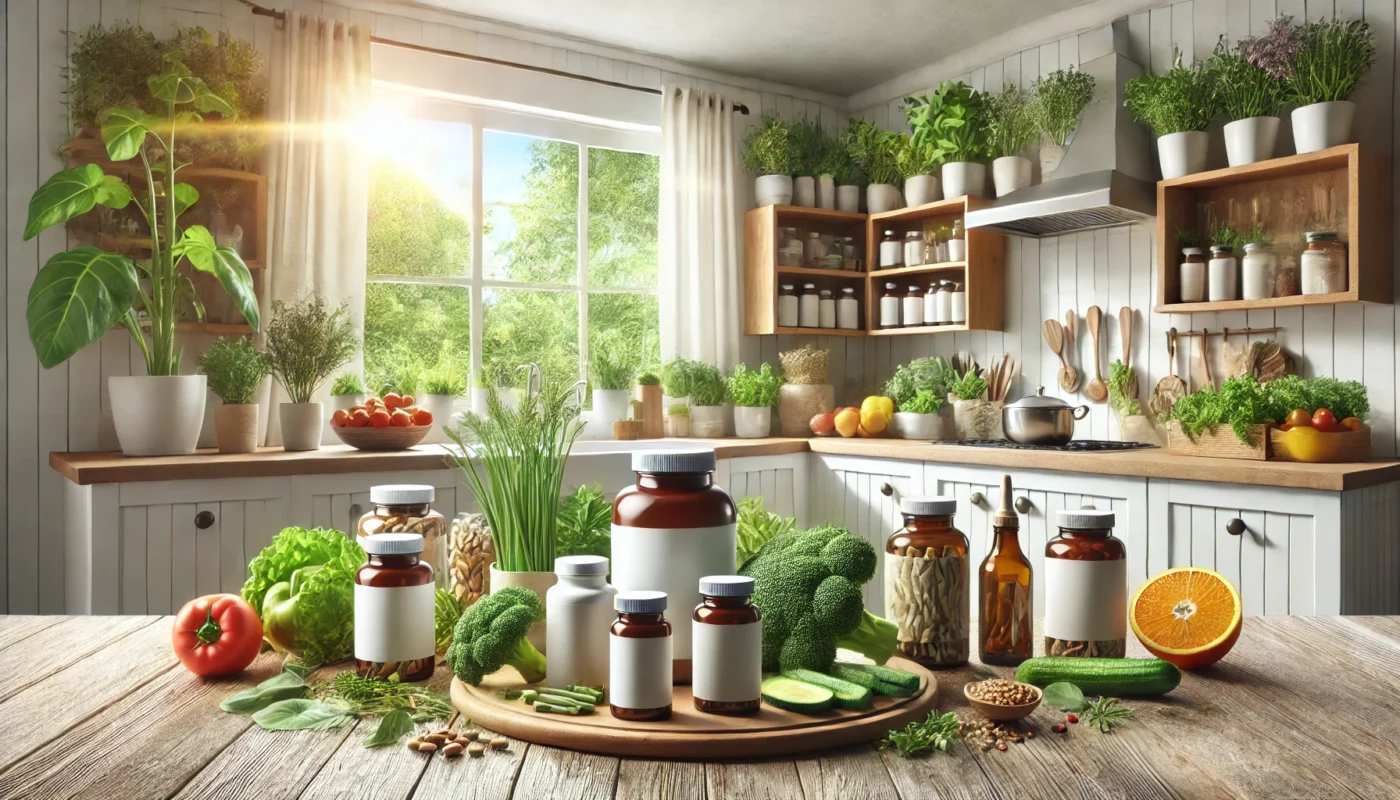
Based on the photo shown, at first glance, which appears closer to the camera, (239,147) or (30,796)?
(30,796)

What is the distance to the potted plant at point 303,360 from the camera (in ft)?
10.8

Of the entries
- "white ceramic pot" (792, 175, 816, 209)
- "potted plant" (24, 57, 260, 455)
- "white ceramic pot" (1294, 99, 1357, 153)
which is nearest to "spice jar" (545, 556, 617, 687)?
"potted plant" (24, 57, 260, 455)

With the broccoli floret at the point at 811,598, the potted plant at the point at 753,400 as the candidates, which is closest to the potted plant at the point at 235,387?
the potted plant at the point at 753,400

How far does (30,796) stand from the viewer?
79 cm

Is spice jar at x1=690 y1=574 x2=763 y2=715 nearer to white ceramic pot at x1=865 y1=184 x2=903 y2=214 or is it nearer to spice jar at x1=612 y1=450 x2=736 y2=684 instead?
spice jar at x1=612 y1=450 x2=736 y2=684

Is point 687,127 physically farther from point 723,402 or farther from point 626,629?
point 626,629

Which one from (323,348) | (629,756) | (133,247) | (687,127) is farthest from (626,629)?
(687,127)

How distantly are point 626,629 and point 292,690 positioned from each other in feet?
1.31

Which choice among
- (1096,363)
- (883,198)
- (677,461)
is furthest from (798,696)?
(883,198)

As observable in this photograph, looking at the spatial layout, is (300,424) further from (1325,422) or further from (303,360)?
(1325,422)

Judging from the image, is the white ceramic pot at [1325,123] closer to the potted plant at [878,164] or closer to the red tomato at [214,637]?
the potted plant at [878,164]

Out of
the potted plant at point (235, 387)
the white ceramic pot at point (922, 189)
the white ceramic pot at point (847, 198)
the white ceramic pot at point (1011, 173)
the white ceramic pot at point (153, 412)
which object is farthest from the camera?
the white ceramic pot at point (847, 198)

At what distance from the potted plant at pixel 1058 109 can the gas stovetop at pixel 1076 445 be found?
41.9 inches

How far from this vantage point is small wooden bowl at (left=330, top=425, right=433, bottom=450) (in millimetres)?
3270
